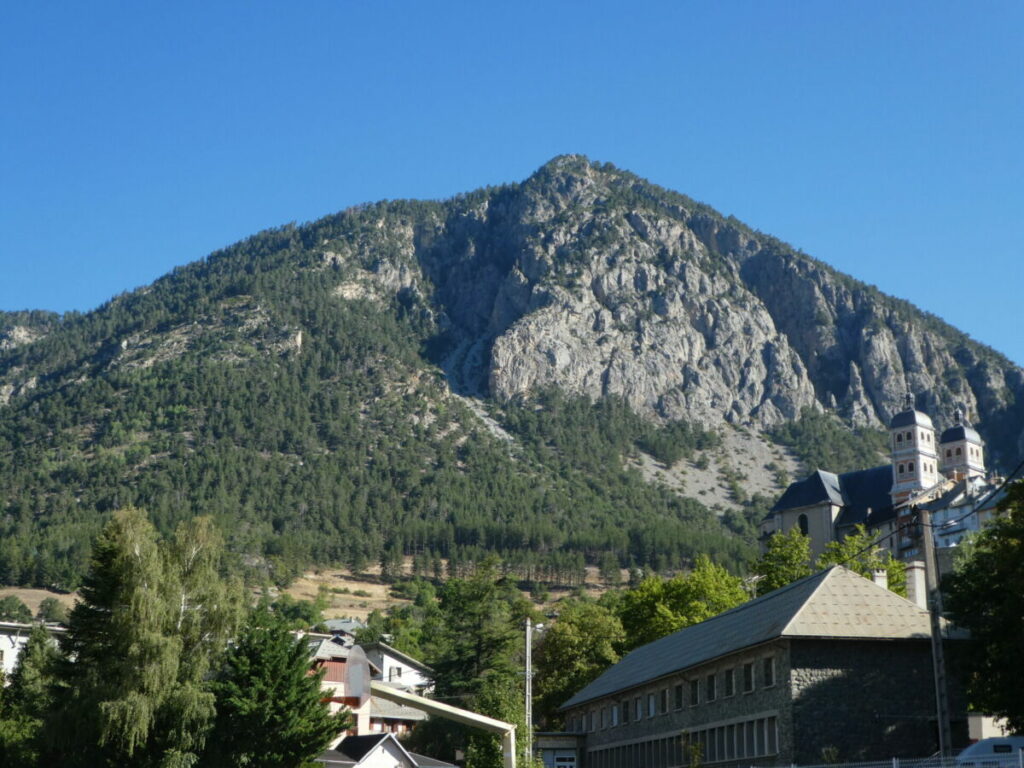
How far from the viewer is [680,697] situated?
5491cm

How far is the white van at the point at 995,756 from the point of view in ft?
85.0

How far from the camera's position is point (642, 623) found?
290 feet

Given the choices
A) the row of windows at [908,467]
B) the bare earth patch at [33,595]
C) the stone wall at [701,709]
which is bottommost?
the stone wall at [701,709]

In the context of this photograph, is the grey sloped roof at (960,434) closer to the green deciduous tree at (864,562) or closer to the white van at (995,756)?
the green deciduous tree at (864,562)

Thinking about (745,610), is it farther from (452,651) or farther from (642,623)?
(452,651)

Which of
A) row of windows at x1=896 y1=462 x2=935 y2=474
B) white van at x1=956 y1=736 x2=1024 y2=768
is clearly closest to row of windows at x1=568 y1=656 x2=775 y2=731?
white van at x1=956 y1=736 x2=1024 y2=768

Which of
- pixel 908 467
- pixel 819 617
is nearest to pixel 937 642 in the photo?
pixel 819 617

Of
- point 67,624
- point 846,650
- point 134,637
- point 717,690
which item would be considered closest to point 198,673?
point 134,637

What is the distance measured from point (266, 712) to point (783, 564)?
49.3 meters

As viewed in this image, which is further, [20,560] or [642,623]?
[20,560]

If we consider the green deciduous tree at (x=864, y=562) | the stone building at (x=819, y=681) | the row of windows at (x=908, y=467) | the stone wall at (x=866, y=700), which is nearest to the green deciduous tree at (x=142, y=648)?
the stone building at (x=819, y=681)

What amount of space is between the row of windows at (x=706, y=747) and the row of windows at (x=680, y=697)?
4.22ft

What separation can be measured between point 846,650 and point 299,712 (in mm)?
21851

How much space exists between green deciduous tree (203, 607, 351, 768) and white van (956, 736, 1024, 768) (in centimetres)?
2545
